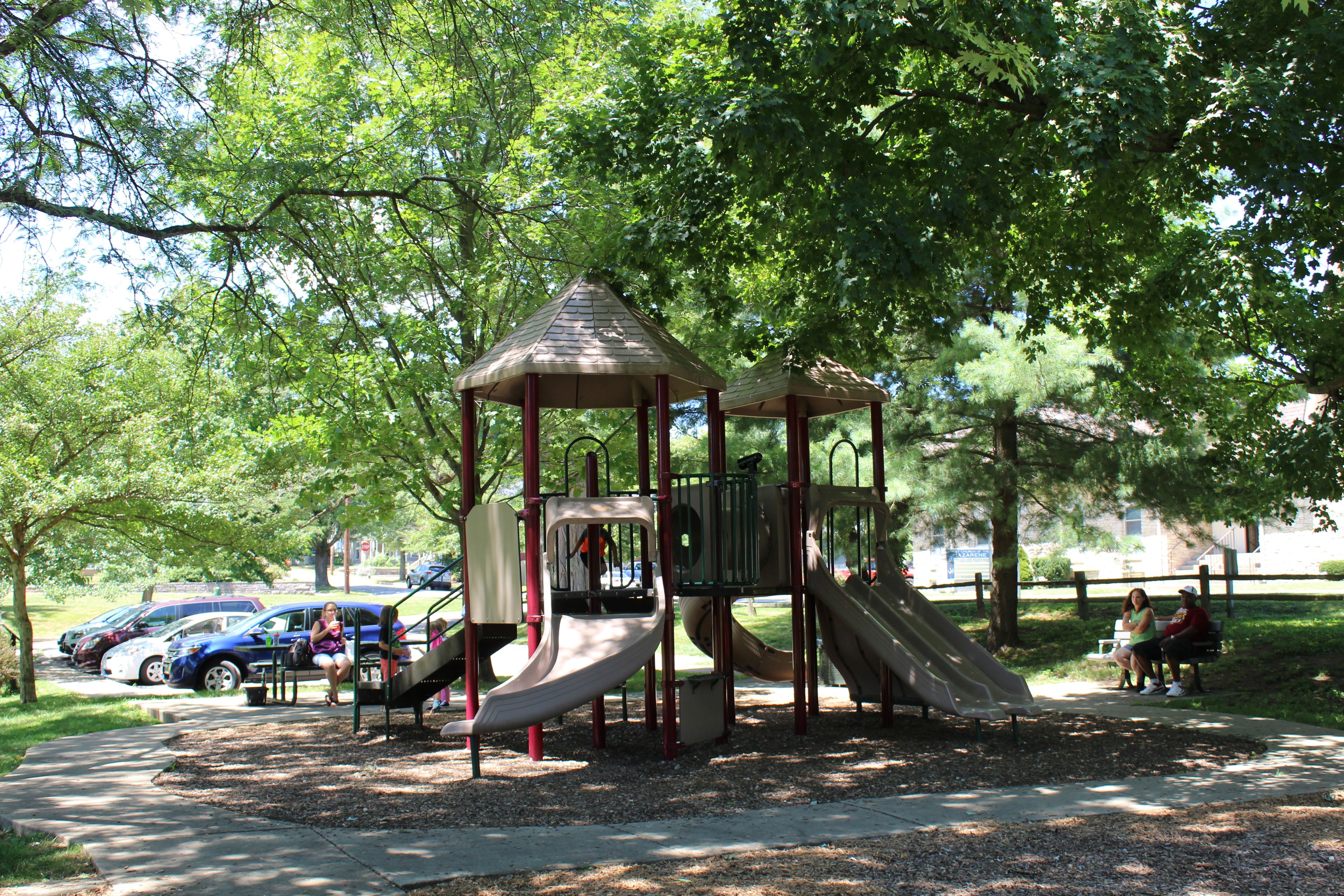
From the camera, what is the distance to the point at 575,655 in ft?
27.8

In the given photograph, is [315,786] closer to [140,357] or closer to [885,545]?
[885,545]

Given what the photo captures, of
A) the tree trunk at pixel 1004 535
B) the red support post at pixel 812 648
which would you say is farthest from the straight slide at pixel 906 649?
the tree trunk at pixel 1004 535

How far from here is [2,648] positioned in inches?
629

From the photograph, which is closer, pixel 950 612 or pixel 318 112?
pixel 318 112

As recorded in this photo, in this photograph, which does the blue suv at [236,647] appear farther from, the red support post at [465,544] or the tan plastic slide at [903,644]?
the tan plastic slide at [903,644]

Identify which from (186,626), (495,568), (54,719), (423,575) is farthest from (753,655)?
(423,575)

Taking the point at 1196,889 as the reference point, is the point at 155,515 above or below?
above

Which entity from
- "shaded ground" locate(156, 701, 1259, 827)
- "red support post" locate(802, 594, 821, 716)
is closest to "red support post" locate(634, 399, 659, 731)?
"shaded ground" locate(156, 701, 1259, 827)

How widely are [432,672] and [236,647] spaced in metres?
8.62

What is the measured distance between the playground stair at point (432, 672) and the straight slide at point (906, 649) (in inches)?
132

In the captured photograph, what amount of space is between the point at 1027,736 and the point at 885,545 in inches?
94.0

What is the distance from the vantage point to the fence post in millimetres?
18516

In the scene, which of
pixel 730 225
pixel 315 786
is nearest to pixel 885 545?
pixel 730 225

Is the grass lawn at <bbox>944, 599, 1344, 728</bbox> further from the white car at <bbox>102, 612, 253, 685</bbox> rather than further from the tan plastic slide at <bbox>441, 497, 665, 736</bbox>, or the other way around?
the white car at <bbox>102, 612, 253, 685</bbox>
